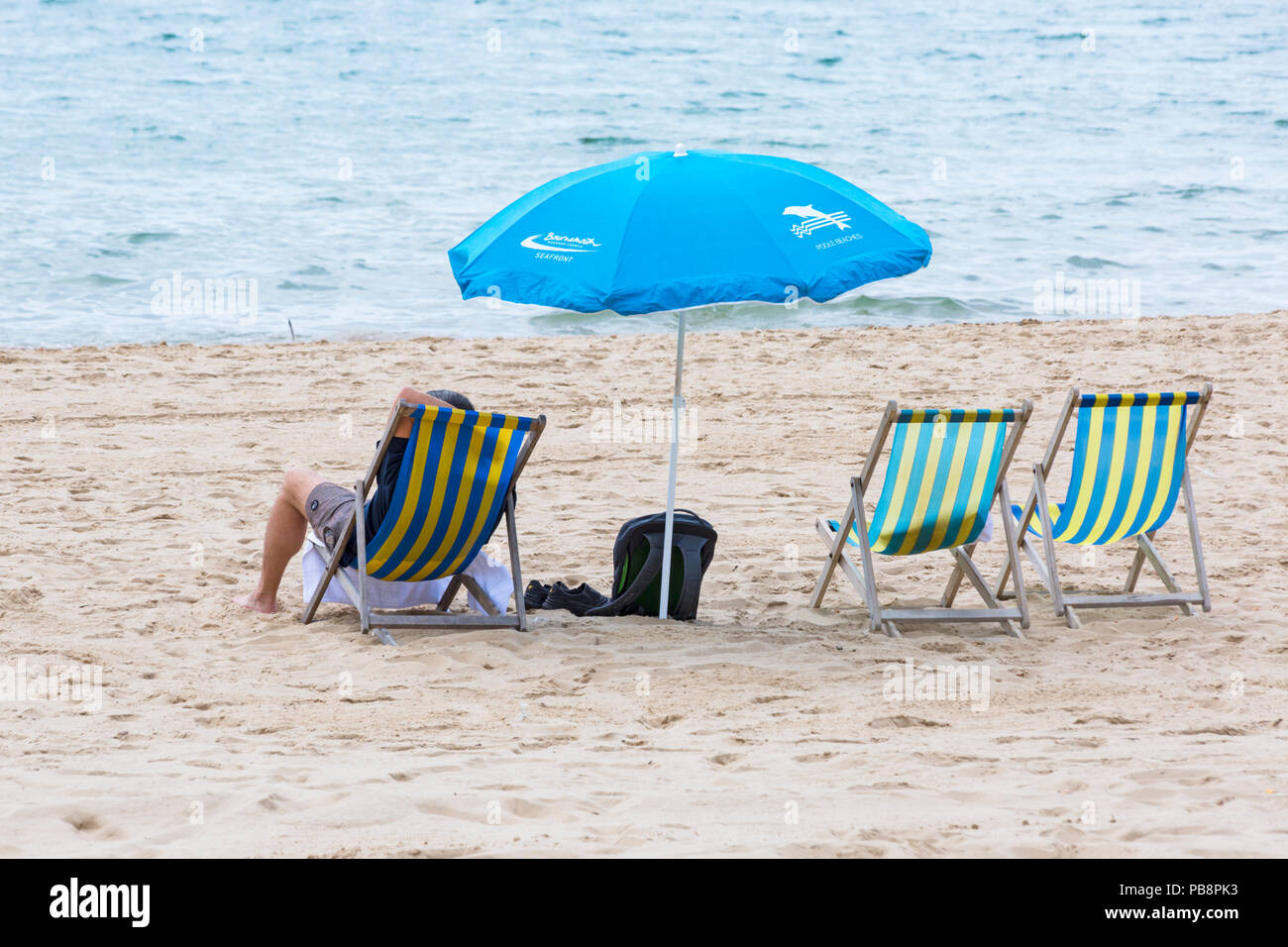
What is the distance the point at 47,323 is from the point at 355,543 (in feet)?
27.0

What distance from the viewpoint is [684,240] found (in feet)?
12.8

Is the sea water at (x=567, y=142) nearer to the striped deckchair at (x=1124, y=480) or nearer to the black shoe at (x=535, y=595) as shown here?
the black shoe at (x=535, y=595)

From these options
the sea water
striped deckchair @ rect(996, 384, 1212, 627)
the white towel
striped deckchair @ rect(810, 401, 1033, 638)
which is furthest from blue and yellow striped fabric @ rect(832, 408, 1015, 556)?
the sea water

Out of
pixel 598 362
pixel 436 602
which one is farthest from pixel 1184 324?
pixel 436 602

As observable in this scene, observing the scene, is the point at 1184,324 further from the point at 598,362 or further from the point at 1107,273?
the point at 598,362

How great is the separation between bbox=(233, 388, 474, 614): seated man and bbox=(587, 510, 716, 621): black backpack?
77 cm

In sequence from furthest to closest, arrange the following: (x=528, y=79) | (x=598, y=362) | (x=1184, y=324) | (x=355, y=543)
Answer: (x=528, y=79), (x=1184, y=324), (x=598, y=362), (x=355, y=543)

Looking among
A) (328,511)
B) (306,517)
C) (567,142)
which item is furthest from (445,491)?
(567,142)

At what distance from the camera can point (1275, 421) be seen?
7.52 metres

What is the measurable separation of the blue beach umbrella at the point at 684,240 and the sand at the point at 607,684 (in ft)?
3.94

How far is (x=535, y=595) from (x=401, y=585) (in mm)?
494

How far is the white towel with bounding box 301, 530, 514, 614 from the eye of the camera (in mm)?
4570

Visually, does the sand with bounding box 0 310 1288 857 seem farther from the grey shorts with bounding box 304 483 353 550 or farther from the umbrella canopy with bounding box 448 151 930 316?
the umbrella canopy with bounding box 448 151 930 316
